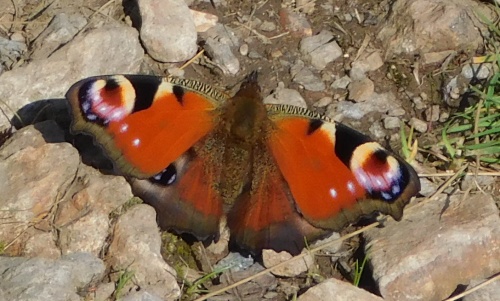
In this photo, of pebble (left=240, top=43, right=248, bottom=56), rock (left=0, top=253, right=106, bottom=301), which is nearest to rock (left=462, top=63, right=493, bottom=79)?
pebble (left=240, top=43, right=248, bottom=56)

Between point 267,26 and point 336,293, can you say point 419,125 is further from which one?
point 336,293

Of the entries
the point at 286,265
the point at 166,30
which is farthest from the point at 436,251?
the point at 166,30

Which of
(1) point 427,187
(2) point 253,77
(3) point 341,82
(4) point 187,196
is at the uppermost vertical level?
(2) point 253,77

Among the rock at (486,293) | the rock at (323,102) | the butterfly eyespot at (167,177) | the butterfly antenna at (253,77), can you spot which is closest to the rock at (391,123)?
the rock at (323,102)

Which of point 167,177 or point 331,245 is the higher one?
point 167,177

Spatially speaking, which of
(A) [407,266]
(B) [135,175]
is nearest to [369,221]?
(A) [407,266]

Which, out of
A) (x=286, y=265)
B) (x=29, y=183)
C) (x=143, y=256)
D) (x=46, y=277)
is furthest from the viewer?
(x=29, y=183)

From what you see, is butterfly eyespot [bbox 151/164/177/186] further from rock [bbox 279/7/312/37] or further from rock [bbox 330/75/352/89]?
rock [bbox 279/7/312/37]

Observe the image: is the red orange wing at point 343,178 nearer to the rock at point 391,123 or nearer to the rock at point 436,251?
the rock at point 436,251
